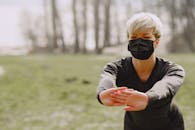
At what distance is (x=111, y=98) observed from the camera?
244 centimetres

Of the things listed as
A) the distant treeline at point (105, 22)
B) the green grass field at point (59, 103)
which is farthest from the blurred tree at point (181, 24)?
the green grass field at point (59, 103)

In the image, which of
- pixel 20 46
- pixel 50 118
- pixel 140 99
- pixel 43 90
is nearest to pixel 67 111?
pixel 50 118

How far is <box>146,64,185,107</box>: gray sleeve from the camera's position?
2459mm

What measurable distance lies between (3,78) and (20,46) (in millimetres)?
36629

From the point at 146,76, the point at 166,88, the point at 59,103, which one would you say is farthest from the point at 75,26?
the point at 166,88

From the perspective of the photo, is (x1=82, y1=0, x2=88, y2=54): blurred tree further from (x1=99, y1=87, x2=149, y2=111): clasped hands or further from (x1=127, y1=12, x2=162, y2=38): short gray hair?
(x1=99, y1=87, x2=149, y2=111): clasped hands

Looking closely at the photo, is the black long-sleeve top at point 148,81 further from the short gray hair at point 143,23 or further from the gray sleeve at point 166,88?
the short gray hair at point 143,23

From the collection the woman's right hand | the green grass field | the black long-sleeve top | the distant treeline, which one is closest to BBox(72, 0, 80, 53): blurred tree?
the distant treeline

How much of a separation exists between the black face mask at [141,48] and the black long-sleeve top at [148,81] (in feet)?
0.48

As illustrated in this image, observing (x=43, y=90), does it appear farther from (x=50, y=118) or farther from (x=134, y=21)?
(x=134, y=21)

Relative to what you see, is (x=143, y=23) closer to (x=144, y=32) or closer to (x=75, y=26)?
(x=144, y=32)

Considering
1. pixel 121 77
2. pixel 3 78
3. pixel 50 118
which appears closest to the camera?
pixel 121 77

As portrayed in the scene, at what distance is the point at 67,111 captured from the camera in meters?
9.82

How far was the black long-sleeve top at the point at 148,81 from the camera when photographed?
275cm
